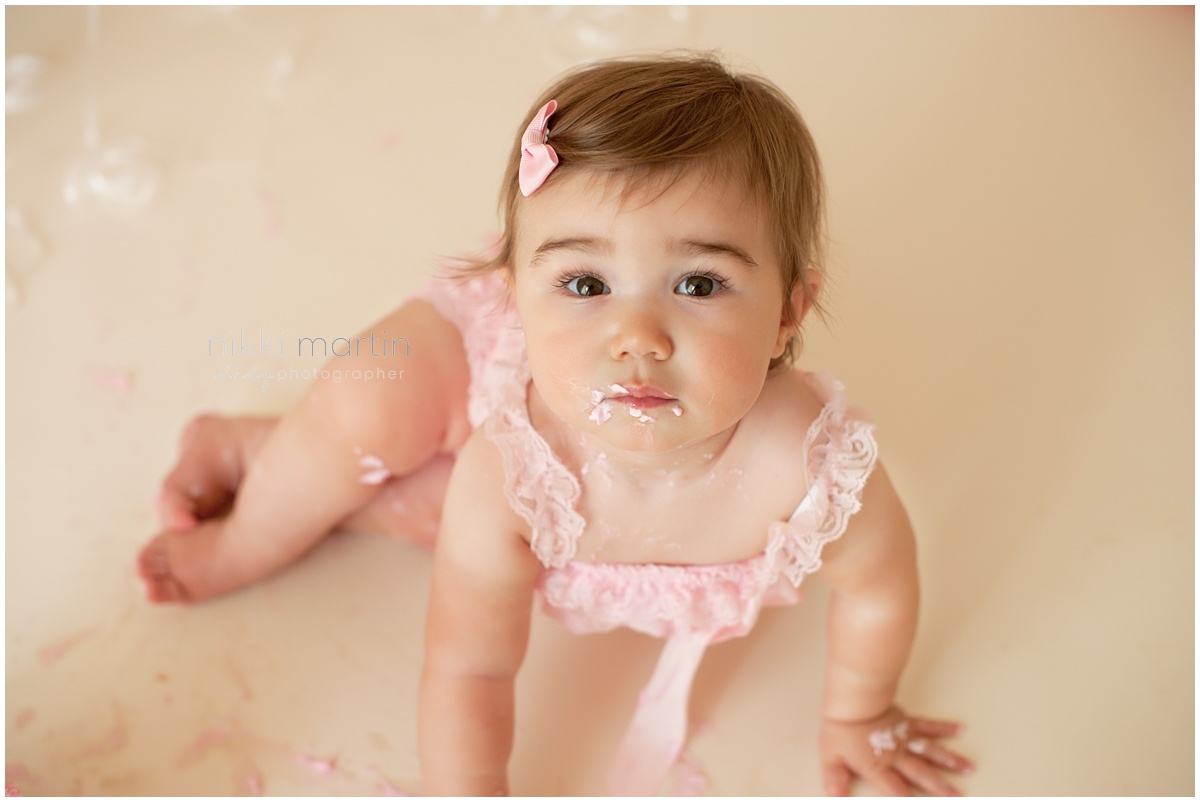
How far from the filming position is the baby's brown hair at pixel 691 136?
0.74 m

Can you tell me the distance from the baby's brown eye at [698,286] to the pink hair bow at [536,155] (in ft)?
0.41

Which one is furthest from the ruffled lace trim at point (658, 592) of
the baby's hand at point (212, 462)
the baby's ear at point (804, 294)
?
the baby's hand at point (212, 462)

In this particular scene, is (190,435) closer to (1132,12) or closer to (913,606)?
(913,606)

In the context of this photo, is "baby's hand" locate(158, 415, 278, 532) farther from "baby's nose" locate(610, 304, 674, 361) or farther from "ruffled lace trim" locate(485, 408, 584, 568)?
"baby's nose" locate(610, 304, 674, 361)

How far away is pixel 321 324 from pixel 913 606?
2.70ft

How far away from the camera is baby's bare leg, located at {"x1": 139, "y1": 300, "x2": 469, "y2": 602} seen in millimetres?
1020

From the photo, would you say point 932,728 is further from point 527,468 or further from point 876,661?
point 527,468

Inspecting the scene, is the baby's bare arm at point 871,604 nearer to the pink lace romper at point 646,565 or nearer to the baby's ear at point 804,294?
the pink lace romper at point 646,565

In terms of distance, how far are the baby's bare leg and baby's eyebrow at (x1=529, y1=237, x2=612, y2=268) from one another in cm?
29

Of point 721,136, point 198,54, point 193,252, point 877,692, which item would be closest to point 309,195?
point 193,252

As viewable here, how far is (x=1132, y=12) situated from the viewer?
5.44 feet

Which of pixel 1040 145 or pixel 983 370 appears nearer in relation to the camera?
pixel 983 370

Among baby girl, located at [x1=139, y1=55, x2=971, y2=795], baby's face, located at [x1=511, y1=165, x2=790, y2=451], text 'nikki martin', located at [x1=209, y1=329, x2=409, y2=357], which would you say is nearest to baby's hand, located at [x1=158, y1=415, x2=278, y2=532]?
baby girl, located at [x1=139, y1=55, x2=971, y2=795]

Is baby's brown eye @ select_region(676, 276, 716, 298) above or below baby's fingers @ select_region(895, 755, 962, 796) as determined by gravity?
above
